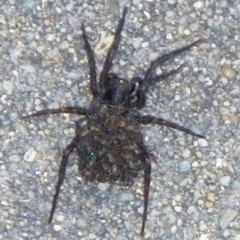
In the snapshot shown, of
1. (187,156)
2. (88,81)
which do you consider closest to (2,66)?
(88,81)

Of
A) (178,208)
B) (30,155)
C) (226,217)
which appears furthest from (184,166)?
(30,155)

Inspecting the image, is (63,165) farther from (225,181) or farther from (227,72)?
(227,72)

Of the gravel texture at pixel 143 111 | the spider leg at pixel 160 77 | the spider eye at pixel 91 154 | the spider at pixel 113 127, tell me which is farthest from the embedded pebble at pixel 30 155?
the spider leg at pixel 160 77

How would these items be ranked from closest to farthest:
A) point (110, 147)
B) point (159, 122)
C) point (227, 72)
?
point (110, 147) → point (159, 122) → point (227, 72)

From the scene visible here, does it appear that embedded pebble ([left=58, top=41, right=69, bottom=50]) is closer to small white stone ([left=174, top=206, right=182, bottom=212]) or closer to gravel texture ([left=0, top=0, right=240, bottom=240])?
gravel texture ([left=0, top=0, right=240, bottom=240])

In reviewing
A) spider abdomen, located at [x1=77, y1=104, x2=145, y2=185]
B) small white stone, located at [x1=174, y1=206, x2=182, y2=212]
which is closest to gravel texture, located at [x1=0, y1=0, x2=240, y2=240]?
small white stone, located at [x1=174, y1=206, x2=182, y2=212]

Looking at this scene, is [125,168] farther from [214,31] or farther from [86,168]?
[214,31]
